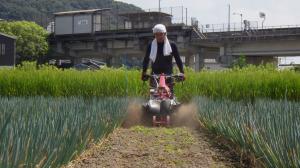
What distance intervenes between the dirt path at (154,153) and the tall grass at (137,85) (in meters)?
4.05

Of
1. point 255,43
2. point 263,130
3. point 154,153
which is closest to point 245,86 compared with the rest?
point 154,153

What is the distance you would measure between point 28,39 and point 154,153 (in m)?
49.1

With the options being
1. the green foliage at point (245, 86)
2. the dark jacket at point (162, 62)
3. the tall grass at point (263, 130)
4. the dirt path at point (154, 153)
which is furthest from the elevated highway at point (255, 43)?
the dirt path at point (154, 153)

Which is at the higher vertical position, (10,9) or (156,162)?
(10,9)

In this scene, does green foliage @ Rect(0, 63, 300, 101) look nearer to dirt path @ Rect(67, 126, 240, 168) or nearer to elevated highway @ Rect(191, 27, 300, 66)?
dirt path @ Rect(67, 126, 240, 168)

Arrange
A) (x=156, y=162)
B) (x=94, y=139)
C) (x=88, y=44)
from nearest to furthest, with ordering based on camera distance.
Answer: (x=156, y=162), (x=94, y=139), (x=88, y=44)

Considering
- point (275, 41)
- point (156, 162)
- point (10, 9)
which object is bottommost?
point (156, 162)

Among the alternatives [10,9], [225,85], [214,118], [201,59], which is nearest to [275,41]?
[201,59]

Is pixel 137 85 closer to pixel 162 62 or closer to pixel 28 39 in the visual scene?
pixel 162 62

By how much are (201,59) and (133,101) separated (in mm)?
33757

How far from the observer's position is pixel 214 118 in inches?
216

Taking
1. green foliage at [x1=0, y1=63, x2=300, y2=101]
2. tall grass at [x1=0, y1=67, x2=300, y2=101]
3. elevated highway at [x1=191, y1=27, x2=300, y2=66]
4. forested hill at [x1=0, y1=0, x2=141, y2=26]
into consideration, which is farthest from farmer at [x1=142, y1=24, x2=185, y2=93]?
forested hill at [x1=0, y1=0, x2=141, y2=26]

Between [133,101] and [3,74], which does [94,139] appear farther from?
[3,74]

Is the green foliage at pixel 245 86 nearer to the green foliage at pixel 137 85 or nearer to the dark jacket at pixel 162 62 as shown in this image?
the green foliage at pixel 137 85
